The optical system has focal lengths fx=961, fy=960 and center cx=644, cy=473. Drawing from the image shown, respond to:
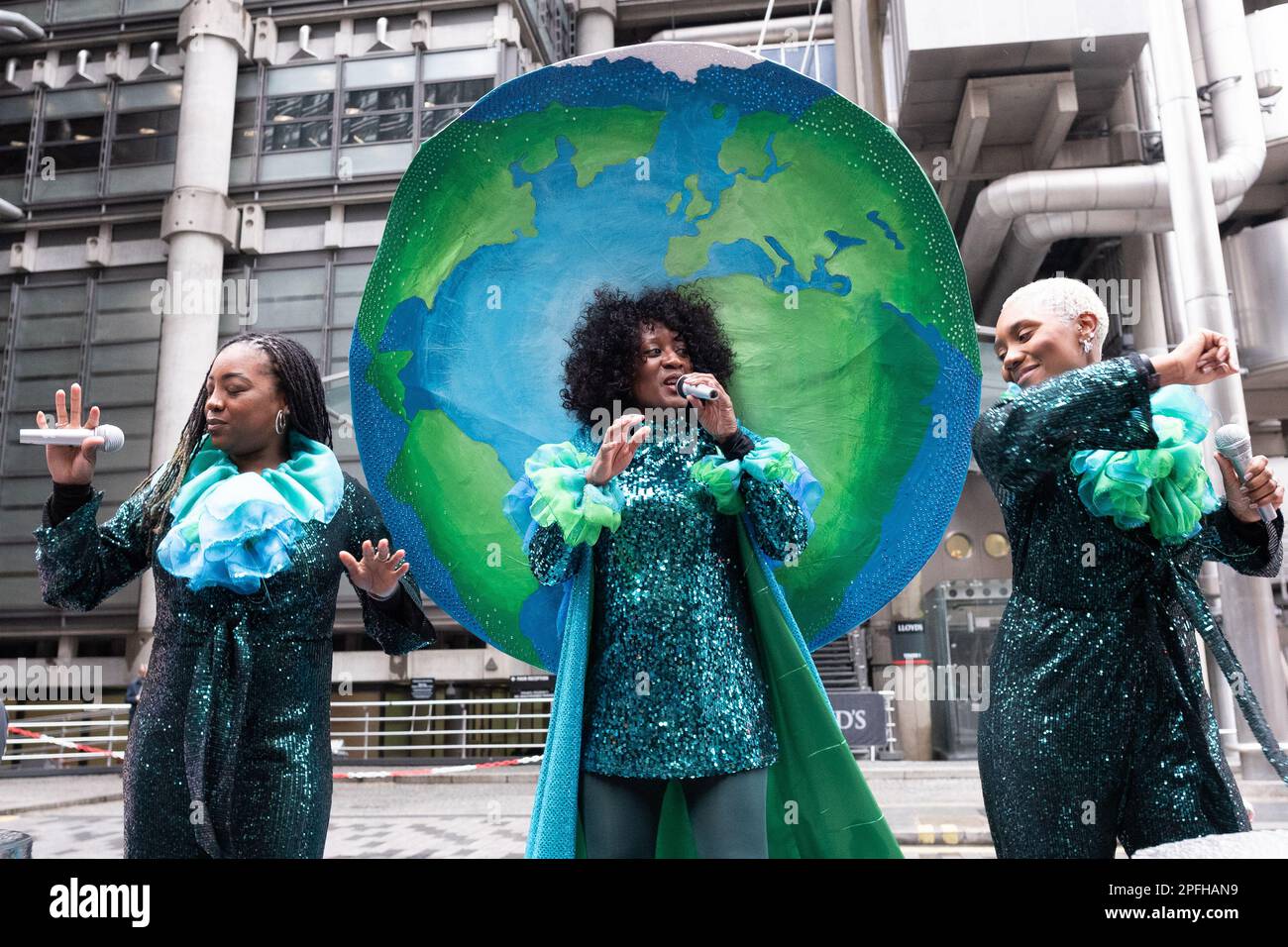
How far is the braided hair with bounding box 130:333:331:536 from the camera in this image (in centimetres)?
212

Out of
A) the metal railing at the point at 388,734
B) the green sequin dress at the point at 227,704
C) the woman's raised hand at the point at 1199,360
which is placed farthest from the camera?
the metal railing at the point at 388,734

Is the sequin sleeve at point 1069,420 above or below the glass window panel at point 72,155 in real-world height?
below

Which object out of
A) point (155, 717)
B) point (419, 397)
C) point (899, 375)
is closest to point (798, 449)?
point (899, 375)

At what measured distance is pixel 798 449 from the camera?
2.48m

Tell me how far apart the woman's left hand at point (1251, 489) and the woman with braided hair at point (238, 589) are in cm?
176

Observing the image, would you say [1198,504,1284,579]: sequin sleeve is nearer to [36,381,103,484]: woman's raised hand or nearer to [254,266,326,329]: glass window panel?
[36,381,103,484]: woman's raised hand

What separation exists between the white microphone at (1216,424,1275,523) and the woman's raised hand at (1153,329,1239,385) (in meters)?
0.15

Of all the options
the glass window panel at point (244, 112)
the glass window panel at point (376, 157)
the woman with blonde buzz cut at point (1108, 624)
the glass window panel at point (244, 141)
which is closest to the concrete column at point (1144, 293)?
the glass window panel at point (376, 157)

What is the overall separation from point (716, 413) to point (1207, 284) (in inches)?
297

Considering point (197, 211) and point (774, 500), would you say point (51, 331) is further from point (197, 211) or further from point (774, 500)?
point (774, 500)

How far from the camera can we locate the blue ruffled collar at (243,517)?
1.85 meters

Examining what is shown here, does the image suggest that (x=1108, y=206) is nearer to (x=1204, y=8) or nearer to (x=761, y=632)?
(x=1204, y=8)

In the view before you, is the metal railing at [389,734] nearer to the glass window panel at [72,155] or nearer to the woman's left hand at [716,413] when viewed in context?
the glass window panel at [72,155]

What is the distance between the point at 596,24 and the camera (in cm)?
1762
